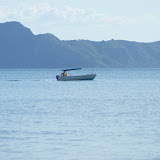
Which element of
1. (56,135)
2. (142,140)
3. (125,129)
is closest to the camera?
(142,140)

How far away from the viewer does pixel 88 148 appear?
2267 cm

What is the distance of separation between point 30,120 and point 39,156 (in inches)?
461

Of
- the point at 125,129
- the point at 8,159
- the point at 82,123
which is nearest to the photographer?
the point at 8,159

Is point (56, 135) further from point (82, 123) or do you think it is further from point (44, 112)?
point (44, 112)

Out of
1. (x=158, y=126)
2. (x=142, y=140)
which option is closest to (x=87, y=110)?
(x=158, y=126)

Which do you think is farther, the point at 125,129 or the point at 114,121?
the point at 114,121

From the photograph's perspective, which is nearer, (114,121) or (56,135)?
(56,135)

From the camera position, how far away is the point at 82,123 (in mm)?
30922

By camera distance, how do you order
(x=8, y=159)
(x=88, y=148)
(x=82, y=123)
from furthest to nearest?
(x=82, y=123) < (x=88, y=148) < (x=8, y=159)

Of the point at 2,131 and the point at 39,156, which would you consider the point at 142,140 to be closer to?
the point at 39,156

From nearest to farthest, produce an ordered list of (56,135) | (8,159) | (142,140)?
(8,159), (142,140), (56,135)

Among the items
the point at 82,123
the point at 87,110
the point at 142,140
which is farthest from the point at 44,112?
the point at 142,140

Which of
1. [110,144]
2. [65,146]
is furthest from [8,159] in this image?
[110,144]

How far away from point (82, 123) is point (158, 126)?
184 inches
